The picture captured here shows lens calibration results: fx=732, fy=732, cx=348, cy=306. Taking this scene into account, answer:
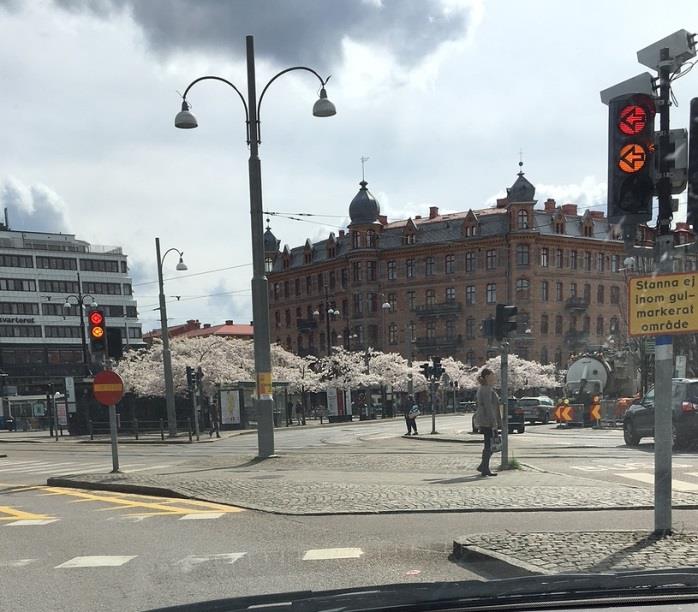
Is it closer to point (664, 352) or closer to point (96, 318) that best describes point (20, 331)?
point (96, 318)

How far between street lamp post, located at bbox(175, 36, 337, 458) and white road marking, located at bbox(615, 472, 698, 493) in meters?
6.89

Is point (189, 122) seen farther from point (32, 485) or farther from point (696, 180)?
point (696, 180)

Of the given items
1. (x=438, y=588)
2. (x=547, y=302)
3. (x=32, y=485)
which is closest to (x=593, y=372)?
(x=32, y=485)

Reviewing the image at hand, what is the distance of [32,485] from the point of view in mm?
13117

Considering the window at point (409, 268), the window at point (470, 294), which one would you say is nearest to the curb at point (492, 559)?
the window at point (470, 294)

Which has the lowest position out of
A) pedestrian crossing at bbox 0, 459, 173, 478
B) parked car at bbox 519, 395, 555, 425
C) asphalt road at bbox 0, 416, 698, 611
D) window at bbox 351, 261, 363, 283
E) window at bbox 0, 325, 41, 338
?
parked car at bbox 519, 395, 555, 425

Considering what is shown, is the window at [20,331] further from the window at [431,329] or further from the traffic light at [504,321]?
the traffic light at [504,321]

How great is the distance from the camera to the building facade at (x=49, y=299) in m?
75.0

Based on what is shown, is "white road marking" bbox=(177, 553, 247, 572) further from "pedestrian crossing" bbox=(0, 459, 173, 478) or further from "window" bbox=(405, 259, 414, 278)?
"window" bbox=(405, 259, 414, 278)

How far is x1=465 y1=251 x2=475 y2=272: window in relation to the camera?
74656 mm

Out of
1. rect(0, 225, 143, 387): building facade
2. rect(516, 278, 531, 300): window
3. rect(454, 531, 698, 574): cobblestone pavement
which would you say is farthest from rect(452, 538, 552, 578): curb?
rect(0, 225, 143, 387): building facade

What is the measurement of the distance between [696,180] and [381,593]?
4637mm

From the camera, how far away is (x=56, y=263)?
258 feet

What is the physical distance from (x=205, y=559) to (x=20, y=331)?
76535 millimetres
